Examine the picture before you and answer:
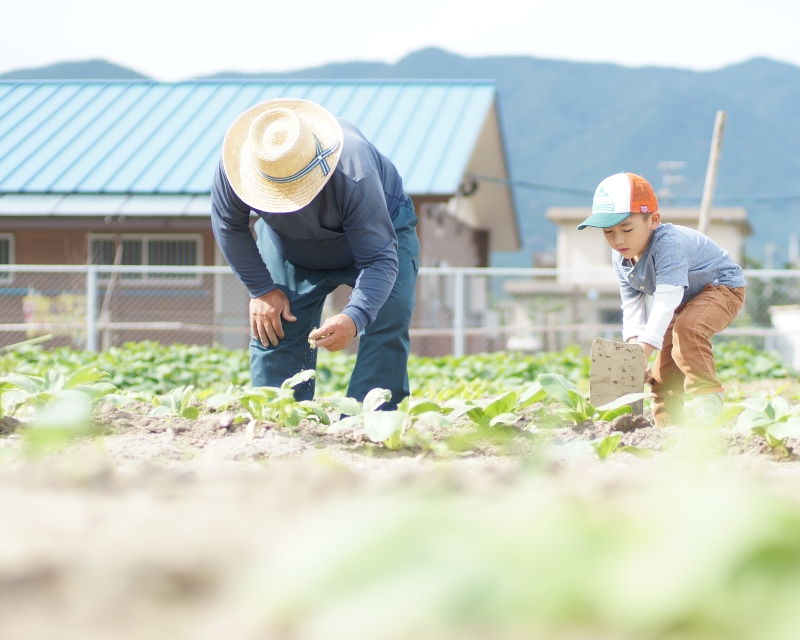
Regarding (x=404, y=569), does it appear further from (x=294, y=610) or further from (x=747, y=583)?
(x=747, y=583)

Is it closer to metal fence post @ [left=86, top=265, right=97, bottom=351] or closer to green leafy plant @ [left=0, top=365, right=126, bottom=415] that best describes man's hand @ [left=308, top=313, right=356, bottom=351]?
green leafy plant @ [left=0, top=365, right=126, bottom=415]

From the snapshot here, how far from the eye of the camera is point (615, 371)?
3.25 meters

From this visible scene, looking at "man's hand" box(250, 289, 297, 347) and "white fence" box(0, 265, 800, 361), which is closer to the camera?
"man's hand" box(250, 289, 297, 347)

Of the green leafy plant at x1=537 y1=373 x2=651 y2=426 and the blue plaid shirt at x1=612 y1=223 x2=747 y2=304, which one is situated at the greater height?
the blue plaid shirt at x1=612 y1=223 x2=747 y2=304

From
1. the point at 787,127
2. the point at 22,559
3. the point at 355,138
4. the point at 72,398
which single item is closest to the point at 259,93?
the point at 355,138

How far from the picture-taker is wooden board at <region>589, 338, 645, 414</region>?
126 inches

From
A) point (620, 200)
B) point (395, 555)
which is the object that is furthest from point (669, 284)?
point (395, 555)

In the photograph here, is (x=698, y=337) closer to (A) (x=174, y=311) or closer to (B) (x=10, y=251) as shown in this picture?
(A) (x=174, y=311)

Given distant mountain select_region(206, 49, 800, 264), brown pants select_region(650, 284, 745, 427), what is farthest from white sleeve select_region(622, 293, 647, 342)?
distant mountain select_region(206, 49, 800, 264)

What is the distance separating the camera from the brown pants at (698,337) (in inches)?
141

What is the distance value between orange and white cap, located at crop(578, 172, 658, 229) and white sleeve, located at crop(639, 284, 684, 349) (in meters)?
0.33

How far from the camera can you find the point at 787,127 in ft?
634

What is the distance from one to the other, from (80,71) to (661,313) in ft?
603

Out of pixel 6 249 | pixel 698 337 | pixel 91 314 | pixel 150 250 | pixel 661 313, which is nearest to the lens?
pixel 661 313
